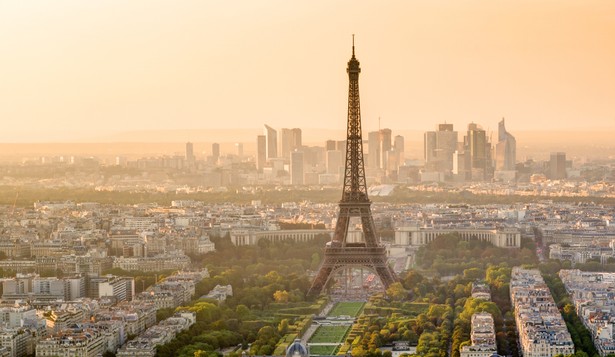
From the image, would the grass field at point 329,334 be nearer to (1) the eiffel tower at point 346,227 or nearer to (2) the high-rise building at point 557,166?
→ (1) the eiffel tower at point 346,227

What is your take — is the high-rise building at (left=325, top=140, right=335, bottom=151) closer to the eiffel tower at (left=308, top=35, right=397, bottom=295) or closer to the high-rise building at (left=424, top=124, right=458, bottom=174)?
the high-rise building at (left=424, top=124, right=458, bottom=174)

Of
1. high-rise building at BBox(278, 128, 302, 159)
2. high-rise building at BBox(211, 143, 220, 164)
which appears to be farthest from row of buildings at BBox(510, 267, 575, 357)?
high-rise building at BBox(211, 143, 220, 164)

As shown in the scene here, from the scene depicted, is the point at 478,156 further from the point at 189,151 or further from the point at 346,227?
the point at 346,227

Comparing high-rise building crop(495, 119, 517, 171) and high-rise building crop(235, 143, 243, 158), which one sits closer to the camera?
high-rise building crop(495, 119, 517, 171)

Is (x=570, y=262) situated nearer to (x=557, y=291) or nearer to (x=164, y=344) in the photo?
(x=557, y=291)

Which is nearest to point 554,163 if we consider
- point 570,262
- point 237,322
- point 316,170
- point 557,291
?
point 316,170

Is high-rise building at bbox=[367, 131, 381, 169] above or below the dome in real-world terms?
above

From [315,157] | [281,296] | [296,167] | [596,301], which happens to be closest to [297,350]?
[281,296]
